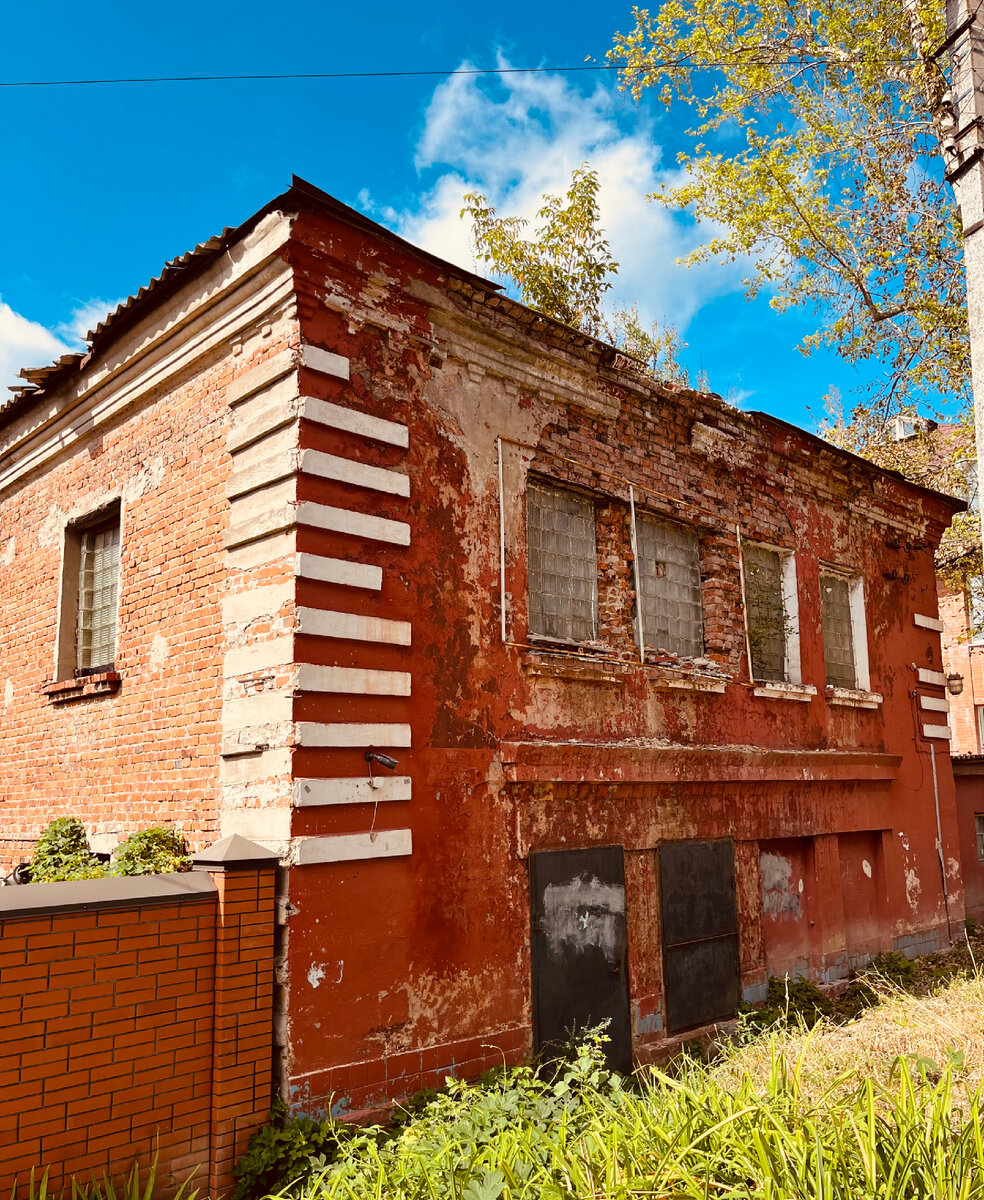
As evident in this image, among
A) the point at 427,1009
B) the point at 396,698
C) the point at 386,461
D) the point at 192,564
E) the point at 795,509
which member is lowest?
the point at 427,1009

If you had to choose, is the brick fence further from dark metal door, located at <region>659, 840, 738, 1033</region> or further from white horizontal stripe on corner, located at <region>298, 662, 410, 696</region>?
dark metal door, located at <region>659, 840, 738, 1033</region>

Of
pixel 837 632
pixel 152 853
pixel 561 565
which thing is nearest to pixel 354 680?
pixel 152 853

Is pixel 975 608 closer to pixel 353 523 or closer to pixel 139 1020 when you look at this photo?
pixel 353 523

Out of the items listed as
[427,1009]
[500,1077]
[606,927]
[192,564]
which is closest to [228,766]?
[192,564]

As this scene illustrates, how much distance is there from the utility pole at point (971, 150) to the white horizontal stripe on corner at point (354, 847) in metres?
4.20

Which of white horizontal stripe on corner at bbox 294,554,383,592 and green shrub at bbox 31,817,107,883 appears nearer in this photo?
white horizontal stripe on corner at bbox 294,554,383,592

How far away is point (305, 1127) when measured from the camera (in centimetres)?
514

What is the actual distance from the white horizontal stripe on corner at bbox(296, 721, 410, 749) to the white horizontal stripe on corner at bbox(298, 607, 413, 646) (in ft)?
1.82

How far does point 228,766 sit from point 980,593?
657 inches

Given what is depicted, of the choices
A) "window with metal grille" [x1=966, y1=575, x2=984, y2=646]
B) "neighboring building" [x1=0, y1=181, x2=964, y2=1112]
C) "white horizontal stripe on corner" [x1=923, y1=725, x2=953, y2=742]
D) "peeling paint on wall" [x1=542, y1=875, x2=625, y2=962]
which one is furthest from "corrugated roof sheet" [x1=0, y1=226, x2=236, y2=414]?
"window with metal grille" [x1=966, y1=575, x2=984, y2=646]

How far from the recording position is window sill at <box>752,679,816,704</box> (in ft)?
31.2

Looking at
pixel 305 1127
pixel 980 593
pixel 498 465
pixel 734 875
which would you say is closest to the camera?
pixel 305 1127

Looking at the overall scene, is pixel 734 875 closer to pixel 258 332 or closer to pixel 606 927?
pixel 606 927

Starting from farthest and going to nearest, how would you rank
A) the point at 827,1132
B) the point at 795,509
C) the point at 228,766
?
the point at 795,509 → the point at 228,766 → the point at 827,1132
